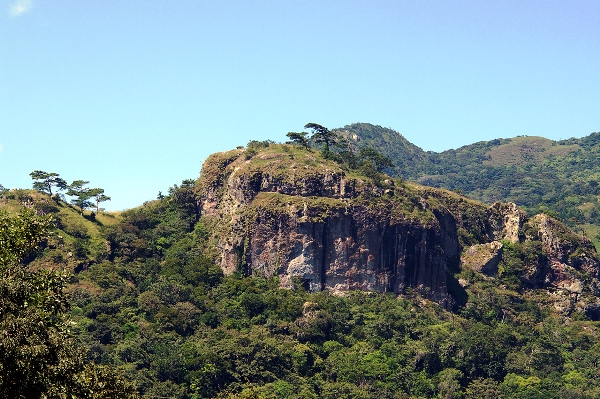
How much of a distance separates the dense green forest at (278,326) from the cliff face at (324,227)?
5.37 ft

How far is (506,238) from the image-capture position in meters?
115

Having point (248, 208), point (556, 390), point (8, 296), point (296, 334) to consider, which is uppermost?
point (248, 208)

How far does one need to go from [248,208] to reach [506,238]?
116 ft

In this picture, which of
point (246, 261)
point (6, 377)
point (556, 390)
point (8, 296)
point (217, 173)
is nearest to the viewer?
point (6, 377)

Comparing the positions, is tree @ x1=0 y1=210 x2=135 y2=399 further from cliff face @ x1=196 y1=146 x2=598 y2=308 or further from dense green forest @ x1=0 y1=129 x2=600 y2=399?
cliff face @ x1=196 y1=146 x2=598 y2=308

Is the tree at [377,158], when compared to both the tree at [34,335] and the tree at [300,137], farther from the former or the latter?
the tree at [34,335]

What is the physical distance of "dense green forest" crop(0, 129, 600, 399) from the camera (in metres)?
82.9

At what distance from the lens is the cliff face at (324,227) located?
321 feet

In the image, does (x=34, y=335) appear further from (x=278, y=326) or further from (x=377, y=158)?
(x=377, y=158)

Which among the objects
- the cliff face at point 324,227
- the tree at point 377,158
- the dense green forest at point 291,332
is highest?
the tree at point 377,158

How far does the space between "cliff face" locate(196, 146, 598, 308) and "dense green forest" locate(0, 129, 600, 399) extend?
1635mm

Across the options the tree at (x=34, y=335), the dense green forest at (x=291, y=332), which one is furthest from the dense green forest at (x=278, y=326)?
the tree at (x=34, y=335)

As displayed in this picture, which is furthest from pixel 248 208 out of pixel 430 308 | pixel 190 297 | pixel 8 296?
pixel 8 296

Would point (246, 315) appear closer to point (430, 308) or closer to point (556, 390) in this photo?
point (430, 308)
